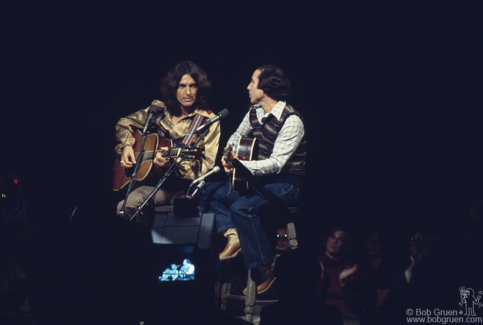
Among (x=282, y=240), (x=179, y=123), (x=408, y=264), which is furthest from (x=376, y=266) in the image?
(x=179, y=123)

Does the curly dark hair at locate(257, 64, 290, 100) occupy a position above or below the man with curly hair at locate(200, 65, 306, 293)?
above

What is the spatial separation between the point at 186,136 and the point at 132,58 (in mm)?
1286

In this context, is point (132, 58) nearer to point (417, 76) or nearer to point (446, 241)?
point (417, 76)

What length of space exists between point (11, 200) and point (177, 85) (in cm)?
217

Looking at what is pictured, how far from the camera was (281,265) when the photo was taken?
2143 millimetres

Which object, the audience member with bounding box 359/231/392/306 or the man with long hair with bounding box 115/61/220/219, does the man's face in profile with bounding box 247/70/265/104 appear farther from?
the audience member with bounding box 359/231/392/306

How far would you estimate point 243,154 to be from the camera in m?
3.68

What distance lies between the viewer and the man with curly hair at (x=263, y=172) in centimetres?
343

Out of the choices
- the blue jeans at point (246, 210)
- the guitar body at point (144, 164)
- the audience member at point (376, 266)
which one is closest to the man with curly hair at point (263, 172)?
the blue jeans at point (246, 210)

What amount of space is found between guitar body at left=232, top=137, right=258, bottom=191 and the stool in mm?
491

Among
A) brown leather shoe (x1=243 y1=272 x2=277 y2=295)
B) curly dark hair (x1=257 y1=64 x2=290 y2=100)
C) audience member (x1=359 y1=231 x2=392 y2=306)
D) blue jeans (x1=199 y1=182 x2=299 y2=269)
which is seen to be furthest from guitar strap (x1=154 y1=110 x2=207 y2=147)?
audience member (x1=359 y1=231 x2=392 y2=306)

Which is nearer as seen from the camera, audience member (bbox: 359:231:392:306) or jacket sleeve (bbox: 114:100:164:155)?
audience member (bbox: 359:231:392:306)

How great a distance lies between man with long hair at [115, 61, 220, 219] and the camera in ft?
13.6

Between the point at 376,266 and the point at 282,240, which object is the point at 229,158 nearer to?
the point at 282,240
